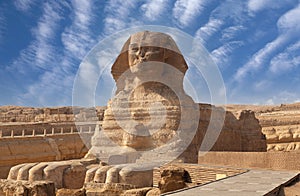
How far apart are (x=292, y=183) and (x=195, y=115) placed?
29.7ft

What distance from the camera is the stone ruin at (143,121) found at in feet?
46.3

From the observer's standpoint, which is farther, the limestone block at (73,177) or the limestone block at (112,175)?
the limestone block at (73,177)

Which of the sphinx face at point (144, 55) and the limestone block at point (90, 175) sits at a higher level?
the sphinx face at point (144, 55)

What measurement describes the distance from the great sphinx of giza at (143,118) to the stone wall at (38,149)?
23.0 ft

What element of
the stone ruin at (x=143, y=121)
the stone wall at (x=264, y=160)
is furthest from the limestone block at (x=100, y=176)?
the stone wall at (x=264, y=160)

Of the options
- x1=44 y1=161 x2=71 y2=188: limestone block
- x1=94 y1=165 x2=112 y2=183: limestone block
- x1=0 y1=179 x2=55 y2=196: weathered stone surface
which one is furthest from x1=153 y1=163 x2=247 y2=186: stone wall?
x1=44 y1=161 x2=71 y2=188: limestone block

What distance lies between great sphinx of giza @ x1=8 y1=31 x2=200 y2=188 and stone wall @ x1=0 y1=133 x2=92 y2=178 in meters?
7.00

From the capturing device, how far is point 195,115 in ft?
53.1

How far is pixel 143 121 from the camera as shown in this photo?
52.3 ft

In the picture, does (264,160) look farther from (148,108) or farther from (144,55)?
(144,55)

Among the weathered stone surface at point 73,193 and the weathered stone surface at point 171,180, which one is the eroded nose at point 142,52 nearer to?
the weathered stone surface at point 73,193

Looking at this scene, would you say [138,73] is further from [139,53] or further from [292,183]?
[292,183]

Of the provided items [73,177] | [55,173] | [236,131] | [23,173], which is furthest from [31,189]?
[236,131]

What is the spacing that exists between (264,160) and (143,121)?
6594mm
